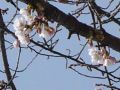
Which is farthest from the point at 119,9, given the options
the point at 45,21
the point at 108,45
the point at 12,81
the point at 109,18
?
the point at 12,81

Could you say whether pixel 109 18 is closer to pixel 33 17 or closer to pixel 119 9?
pixel 119 9

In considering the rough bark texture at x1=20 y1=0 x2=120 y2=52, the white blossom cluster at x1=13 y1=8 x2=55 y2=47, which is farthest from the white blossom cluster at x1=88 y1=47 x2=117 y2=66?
the white blossom cluster at x1=13 y1=8 x2=55 y2=47

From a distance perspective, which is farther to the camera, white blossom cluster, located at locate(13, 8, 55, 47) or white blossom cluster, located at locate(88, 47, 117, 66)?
white blossom cluster, located at locate(88, 47, 117, 66)

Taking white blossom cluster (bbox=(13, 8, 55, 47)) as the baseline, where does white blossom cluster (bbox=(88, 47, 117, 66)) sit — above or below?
above

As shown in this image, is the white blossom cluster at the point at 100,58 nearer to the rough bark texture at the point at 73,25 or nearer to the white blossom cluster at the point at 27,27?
the rough bark texture at the point at 73,25

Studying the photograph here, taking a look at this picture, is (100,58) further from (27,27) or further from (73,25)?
(27,27)

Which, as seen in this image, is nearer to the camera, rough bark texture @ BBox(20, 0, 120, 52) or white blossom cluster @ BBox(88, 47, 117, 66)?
rough bark texture @ BBox(20, 0, 120, 52)

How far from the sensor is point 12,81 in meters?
4.44

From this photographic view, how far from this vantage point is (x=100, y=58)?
3.59 m

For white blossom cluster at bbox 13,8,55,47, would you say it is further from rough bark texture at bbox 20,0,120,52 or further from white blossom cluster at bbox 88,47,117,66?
white blossom cluster at bbox 88,47,117,66

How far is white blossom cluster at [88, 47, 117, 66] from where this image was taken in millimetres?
3496

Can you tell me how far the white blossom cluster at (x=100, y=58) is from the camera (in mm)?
3496

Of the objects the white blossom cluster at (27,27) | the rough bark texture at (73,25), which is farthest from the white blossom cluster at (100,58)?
the white blossom cluster at (27,27)

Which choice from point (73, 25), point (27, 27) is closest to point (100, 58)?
point (73, 25)
